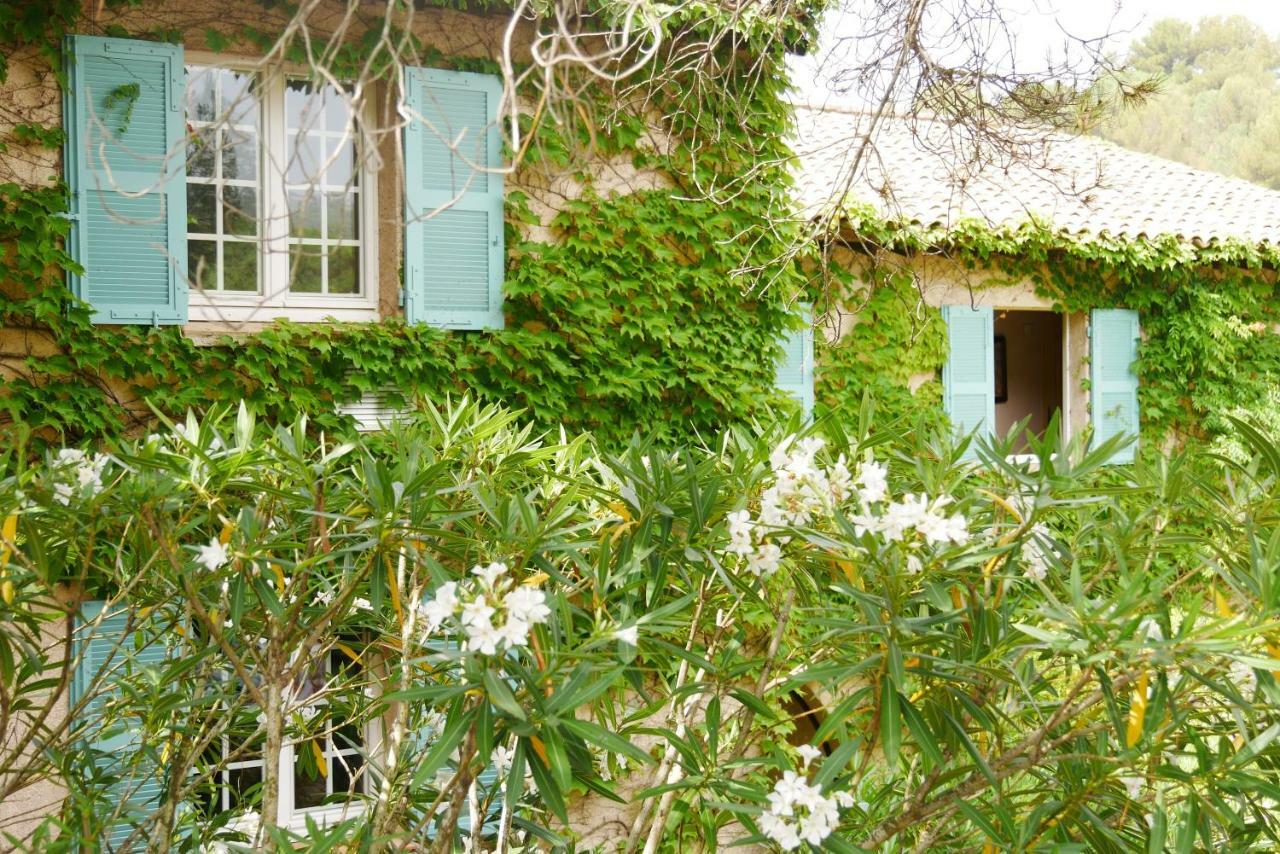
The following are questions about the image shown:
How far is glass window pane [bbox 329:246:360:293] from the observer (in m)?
6.13

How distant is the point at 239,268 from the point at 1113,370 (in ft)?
22.8

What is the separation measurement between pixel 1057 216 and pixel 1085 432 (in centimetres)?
704

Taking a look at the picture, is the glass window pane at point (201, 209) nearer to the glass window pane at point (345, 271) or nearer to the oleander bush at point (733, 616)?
the glass window pane at point (345, 271)

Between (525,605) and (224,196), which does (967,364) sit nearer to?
(224,196)

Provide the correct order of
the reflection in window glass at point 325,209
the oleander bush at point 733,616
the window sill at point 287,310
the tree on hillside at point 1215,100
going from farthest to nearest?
1. the tree on hillside at point 1215,100
2. the reflection in window glass at point 325,209
3. the window sill at point 287,310
4. the oleander bush at point 733,616

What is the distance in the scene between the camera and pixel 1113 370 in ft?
30.1

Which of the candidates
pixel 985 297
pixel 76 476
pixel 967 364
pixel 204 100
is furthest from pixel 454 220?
pixel 985 297

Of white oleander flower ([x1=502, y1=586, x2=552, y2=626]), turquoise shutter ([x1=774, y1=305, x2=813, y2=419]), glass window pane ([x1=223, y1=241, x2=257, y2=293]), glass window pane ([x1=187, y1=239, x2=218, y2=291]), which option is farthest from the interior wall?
white oleander flower ([x1=502, y1=586, x2=552, y2=626])

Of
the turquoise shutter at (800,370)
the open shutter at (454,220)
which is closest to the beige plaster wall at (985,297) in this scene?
the turquoise shutter at (800,370)

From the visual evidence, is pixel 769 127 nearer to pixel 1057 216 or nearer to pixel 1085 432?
pixel 1057 216

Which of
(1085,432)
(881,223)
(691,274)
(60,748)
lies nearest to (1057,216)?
(881,223)

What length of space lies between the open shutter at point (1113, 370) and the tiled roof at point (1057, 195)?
778 millimetres

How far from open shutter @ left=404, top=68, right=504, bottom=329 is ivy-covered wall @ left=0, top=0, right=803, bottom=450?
116 mm

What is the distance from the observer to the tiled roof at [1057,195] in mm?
8055
